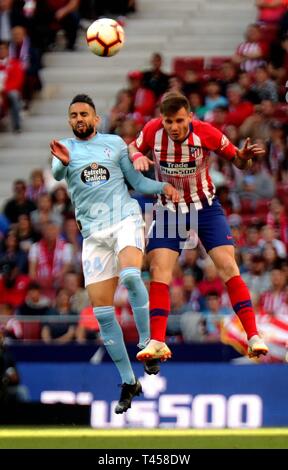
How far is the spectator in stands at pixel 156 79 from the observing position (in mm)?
22797

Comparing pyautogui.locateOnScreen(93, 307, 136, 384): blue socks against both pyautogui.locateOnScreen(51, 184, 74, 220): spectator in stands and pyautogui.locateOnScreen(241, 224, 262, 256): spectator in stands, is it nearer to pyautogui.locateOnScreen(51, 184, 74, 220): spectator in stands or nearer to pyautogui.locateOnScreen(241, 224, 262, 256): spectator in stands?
pyautogui.locateOnScreen(241, 224, 262, 256): spectator in stands

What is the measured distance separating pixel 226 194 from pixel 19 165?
514 cm

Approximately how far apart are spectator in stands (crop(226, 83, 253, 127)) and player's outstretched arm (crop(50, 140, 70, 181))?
7906 mm

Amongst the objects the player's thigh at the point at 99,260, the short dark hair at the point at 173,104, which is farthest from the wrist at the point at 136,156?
the player's thigh at the point at 99,260

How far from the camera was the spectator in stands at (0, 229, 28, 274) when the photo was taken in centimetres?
2127

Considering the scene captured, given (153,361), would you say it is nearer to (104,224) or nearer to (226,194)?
(104,224)

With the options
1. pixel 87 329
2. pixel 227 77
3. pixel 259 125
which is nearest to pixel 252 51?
pixel 227 77

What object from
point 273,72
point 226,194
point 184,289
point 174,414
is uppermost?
point 273,72

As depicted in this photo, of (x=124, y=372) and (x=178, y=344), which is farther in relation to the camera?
(x=178, y=344)

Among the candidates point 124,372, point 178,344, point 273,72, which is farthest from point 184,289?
point 124,372

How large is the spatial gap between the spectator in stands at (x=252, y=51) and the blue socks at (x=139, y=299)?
9162 millimetres

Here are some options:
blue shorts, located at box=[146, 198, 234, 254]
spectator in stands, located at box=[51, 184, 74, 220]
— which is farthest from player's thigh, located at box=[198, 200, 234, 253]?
spectator in stands, located at box=[51, 184, 74, 220]

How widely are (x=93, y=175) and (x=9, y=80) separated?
10747 mm

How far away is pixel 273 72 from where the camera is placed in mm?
22094
